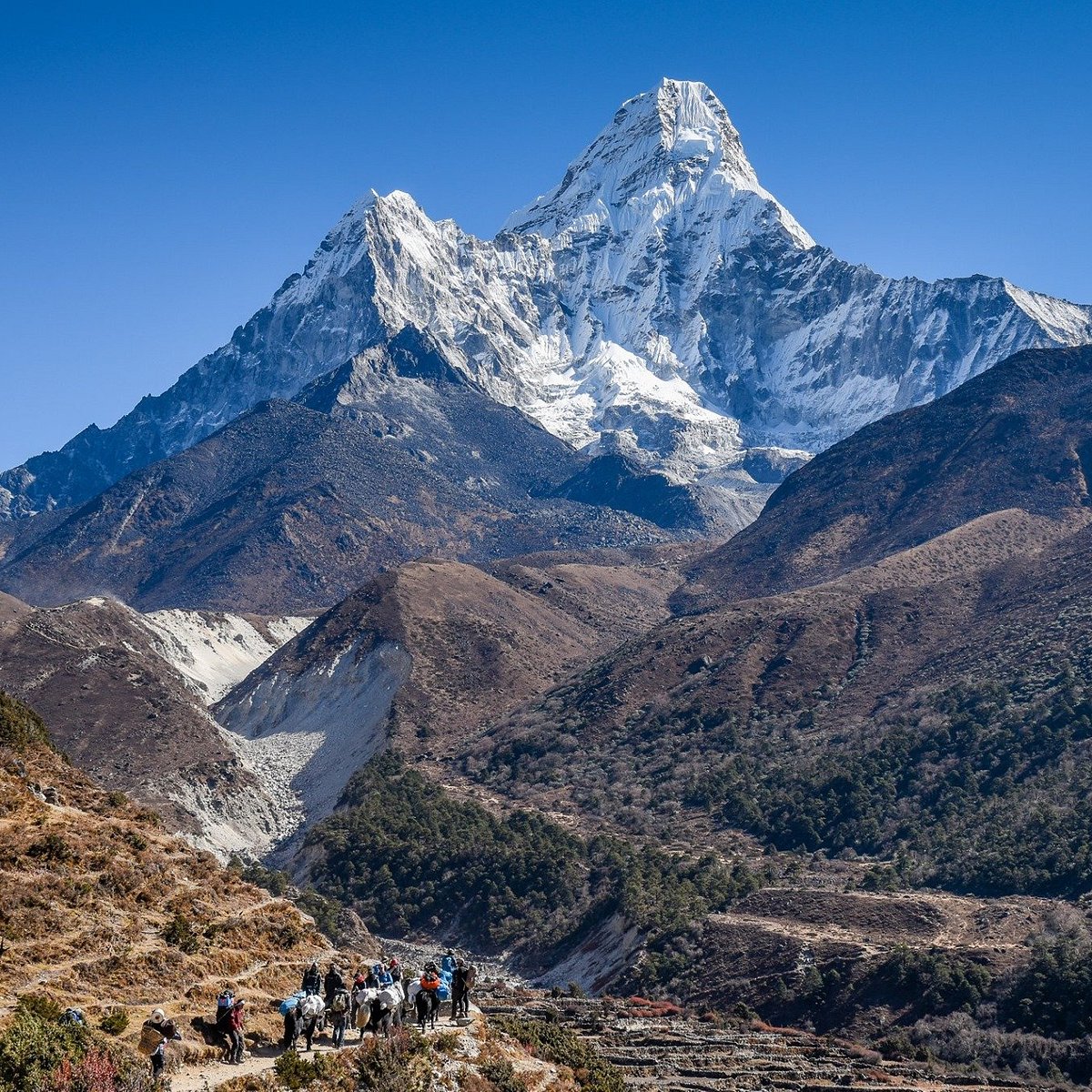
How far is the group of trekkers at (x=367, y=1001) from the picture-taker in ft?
105

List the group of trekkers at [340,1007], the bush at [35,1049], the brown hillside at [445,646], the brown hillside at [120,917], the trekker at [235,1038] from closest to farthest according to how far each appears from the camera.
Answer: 1. the bush at [35,1049]
2. the group of trekkers at [340,1007]
3. the trekker at [235,1038]
4. the brown hillside at [120,917]
5. the brown hillside at [445,646]

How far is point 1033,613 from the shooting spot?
13100cm

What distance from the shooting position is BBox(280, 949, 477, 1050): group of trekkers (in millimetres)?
32062

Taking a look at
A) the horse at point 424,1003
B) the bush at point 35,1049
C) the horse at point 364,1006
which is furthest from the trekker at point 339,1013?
the bush at point 35,1049

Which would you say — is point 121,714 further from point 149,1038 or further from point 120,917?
point 149,1038

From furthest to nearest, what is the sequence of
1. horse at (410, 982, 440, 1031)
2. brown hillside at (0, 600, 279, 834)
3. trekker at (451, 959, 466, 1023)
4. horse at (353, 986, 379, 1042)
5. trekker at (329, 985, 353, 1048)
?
brown hillside at (0, 600, 279, 834)
trekker at (451, 959, 466, 1023)
horse at (410, 982, 440, 1031)
horse at (353, 986, 379, 1042)
trekker at (329, 985, 353, 1048)

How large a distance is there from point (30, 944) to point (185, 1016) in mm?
4540

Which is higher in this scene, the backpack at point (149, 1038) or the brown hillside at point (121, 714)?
the brown hillside at point (121, 714)

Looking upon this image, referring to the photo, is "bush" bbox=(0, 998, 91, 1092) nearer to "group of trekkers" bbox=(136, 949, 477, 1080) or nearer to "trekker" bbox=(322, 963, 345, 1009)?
"group of trekkers" bbox=(136, 949, 477, 1080)

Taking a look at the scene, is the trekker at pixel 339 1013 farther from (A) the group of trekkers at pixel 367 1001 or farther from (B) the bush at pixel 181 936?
(B) the bush at pixel 181 936

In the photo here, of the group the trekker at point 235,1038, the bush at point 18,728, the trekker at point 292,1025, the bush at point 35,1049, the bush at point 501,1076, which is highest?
the bush at point 501,1076

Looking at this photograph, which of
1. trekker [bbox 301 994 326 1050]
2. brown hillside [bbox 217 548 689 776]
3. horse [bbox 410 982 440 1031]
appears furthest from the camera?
brown hillside [bbox 217 548 689 776]

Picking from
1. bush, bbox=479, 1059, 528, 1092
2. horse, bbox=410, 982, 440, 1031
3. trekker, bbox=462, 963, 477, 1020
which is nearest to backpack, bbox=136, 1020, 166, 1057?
horse, bbox=410, 982, 440, 1031

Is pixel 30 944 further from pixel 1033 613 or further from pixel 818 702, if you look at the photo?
pixel 1033 613
